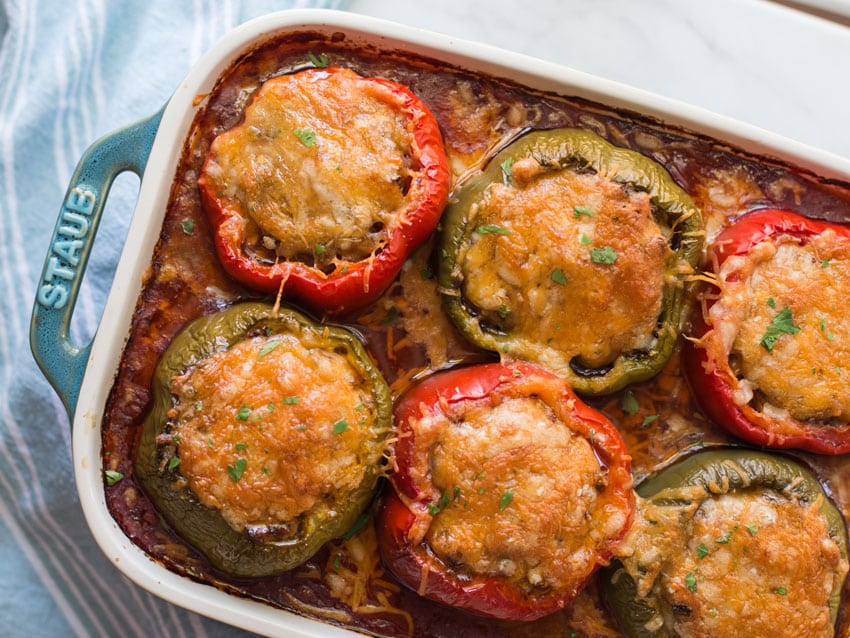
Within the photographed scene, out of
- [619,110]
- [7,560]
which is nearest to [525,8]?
[619,110]

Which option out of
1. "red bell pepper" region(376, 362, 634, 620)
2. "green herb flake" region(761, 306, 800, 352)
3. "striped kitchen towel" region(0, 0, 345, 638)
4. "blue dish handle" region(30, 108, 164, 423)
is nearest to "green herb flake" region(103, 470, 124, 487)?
"blue dish handle" region(30, 108, 164, 423)

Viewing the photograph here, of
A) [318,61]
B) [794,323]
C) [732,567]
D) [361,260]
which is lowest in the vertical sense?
[732,567]

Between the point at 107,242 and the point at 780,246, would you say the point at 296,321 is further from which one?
the point at 780,246

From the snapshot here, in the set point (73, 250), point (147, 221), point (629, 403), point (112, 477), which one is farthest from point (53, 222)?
point (629, 403)

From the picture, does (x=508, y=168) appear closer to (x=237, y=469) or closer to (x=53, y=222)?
(x=237, y=469)

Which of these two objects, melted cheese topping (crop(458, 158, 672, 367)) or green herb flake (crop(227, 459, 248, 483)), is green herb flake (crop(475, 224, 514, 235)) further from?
green herb flake (crop(227, 459, 248, 483))

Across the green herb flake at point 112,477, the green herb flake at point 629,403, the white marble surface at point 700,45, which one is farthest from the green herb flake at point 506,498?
the white marble surface at point 700,45
